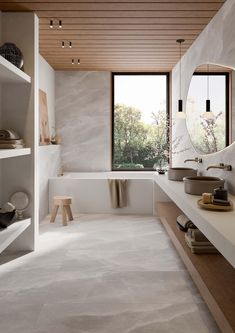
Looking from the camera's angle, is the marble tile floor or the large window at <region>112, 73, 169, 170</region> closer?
the marble tile floor

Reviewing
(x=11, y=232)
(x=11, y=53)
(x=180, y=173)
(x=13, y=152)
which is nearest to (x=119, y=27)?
(x=11, y=53)

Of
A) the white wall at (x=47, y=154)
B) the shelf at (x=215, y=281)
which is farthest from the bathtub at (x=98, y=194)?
the shelf at (x=215, y=281)

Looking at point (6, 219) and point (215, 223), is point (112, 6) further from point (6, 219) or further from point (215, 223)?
point (215, 223)

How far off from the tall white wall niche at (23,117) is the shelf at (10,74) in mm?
30

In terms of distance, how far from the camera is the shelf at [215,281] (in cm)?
208

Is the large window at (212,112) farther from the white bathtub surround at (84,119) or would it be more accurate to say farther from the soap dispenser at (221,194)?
the white bathtub surround at (84,119)

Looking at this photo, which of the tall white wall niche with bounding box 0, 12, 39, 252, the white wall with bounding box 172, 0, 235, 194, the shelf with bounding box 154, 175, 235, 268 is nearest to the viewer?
the shelf with bounding box 154, 175, 235, 268

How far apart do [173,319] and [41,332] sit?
86cm

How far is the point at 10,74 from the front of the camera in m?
3.26

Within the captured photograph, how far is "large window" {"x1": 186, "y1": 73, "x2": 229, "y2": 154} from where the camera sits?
3.52 meters

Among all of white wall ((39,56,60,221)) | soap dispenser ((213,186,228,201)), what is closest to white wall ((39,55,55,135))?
white wall ((39,56,60,221))

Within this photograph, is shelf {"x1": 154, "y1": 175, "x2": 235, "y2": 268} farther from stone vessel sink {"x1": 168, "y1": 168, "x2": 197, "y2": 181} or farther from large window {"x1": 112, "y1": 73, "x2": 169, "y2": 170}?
large window {"x1": 112, "y1": 73, "x2": 169, "y2": 170}

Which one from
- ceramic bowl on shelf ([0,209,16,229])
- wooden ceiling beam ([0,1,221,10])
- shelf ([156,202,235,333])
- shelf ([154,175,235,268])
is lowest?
shelf ([156,202,235,333])

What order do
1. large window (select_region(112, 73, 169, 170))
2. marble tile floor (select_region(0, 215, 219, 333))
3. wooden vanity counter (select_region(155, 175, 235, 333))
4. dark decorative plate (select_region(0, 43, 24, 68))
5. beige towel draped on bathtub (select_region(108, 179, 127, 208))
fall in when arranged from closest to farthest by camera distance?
wooden vanity counter (select_region(155, 175, 235, 333)) < marble tile floor (select_region(0, 215, 219, 333)) < dark decorative plate (select_region(0, 43, 24, 68)) < beige towel draped on bathtub (select_region(108, 179, 127, 208)) < large window (select_region(112, 73, 169, 170))
